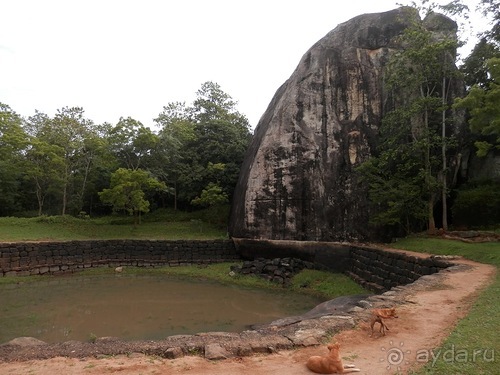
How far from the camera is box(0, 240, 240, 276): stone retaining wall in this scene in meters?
18.6

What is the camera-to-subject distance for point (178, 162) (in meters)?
28.2

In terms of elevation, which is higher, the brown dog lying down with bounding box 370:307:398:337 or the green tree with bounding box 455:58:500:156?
the green tree with bounding box 455:58:500:156

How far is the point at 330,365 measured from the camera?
14.5 feet

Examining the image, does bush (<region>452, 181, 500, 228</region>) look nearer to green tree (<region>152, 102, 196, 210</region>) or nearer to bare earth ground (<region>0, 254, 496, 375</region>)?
bare earth ground (<region>0, 254, 496, 375</region>)

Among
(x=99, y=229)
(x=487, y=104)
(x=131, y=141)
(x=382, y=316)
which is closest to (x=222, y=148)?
(x=131, y=141)

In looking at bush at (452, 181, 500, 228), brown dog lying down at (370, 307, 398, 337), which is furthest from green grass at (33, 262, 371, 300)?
brown dog lying down at (370, 307, 398, 337)

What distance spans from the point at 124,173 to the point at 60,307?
36.5 ft

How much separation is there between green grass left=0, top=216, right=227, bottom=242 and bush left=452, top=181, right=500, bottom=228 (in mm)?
12784

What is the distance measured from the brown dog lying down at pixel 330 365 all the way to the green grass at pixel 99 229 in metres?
18.5

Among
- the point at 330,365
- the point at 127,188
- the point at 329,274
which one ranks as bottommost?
the point at 329,274

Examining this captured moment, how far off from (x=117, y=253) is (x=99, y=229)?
4.12 metres

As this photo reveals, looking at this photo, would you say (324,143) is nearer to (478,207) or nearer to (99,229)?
(478,207)

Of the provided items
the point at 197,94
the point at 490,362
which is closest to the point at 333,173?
the point at 490,362

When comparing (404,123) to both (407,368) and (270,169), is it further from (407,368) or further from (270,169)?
(407,368)
